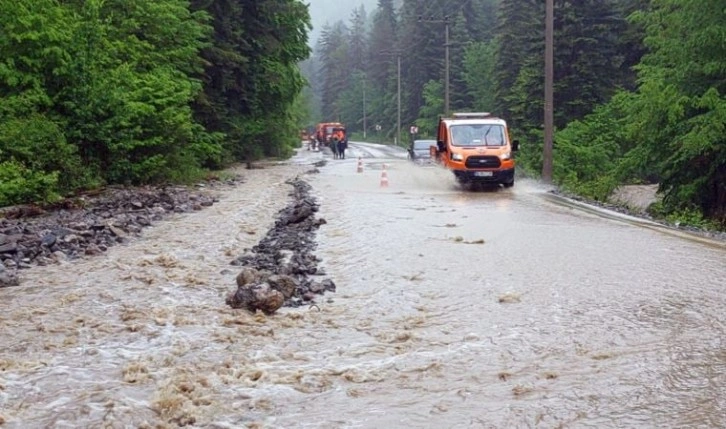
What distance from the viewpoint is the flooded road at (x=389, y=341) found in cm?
545

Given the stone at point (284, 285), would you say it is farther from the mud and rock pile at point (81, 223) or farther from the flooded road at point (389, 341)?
the mud and rock pile at point (81, 223)

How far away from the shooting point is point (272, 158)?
159ft

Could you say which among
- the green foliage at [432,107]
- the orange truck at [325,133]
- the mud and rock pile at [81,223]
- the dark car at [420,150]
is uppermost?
the green foliage at [432,107]

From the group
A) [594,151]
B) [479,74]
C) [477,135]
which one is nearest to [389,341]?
[477,135]

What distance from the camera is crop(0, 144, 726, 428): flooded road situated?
545 centimetres

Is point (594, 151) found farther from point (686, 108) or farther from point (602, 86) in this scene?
point (602, 86)

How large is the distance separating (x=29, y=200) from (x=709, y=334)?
45.5 feet

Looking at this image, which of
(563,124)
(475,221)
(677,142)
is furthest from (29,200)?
(563,124)

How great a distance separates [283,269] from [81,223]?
18.3ft

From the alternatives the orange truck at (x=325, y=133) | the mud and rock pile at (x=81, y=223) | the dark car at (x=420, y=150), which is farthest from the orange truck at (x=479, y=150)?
the orange truck at (x=325, y=133)

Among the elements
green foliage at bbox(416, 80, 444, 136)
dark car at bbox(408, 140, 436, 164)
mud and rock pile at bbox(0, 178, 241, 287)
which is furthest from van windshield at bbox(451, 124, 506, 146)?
green foliage at bbox(416, 80, 444, 136)

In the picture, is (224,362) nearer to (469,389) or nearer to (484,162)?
(469,389)

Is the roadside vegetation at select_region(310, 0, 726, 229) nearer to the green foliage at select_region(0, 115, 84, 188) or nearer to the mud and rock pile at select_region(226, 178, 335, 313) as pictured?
the mud and rock pile at select_region(226, 178, 335, 313)

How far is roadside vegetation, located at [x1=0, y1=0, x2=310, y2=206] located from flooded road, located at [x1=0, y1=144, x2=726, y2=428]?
636 centimetres
